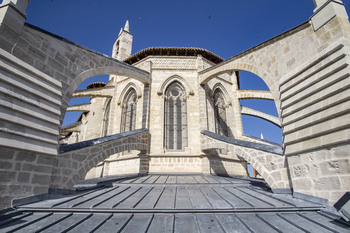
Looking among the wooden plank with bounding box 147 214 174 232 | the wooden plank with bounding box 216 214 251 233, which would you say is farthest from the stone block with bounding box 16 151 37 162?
the wooden plank with bounding box 216 214 251 233

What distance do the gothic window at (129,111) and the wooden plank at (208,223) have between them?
285 inches

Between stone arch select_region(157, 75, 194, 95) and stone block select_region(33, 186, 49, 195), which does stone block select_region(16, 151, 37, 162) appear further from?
stone arch select_region(157, 75, 194, 95)

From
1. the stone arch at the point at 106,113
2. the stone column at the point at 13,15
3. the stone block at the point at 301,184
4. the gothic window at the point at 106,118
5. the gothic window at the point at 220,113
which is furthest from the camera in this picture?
the stone arch at the point at 106,113

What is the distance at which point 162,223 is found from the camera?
2.74 meters

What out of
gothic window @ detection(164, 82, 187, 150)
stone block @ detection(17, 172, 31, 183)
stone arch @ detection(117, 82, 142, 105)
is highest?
stone arch @ detection(117, 82, 142, 105)

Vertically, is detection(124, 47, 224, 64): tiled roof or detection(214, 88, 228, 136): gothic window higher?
detection(124, 47, 224, 64): tiled roof

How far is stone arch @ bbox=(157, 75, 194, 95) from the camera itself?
9430 millimetres

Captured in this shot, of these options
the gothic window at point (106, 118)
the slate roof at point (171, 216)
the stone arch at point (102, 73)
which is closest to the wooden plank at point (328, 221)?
the slate roof at point (171, 216)

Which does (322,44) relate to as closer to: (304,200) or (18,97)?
(304,200)

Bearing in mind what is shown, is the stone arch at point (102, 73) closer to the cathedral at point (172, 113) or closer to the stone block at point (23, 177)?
the cathedral at point (172, 113)

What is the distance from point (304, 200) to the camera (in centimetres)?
379

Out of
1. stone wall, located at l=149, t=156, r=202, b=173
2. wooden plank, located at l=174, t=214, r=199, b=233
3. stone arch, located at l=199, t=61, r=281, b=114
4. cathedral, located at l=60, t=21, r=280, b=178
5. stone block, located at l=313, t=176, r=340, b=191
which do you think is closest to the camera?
wooden plank, located at l=174, t=214, r=199, b=233

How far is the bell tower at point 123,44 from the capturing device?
13231mm

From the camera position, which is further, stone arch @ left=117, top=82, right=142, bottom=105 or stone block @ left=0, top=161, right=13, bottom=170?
stone arch @ left=117, top=82, right=142, bottom=105
